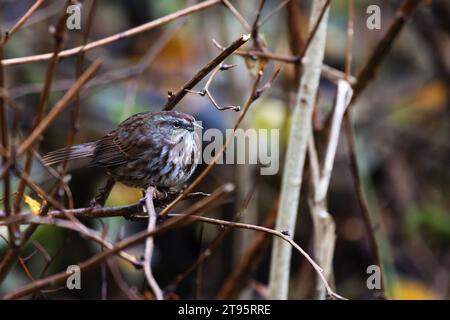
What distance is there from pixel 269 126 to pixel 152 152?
225cm

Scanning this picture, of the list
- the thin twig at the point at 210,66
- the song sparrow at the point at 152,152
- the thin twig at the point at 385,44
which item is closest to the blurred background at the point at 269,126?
the song sparrow at the point at 152,152

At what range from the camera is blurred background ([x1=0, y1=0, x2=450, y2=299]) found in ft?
17.3

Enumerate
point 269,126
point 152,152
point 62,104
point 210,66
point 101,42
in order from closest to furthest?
point 62,104 < point 210,66 < point 101,42 < point 152,152 < point 269,126

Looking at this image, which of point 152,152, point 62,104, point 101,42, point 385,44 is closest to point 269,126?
point 385,44

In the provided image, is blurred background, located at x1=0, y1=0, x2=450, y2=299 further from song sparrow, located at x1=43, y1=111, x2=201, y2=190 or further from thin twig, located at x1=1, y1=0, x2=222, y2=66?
thin twig, located at x1=1, y1=0, x2=222, y2=66

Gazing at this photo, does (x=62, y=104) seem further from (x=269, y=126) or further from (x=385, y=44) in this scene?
(x=269, y=126)

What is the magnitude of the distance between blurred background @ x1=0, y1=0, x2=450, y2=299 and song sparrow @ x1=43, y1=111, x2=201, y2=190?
1331 millimetres

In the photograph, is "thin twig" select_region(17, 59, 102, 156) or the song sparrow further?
the song sparrow

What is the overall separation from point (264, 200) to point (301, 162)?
2916 millimetres

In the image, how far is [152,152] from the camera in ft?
11.1

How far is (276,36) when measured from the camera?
588 cm

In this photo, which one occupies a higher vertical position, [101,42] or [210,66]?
[101,42]

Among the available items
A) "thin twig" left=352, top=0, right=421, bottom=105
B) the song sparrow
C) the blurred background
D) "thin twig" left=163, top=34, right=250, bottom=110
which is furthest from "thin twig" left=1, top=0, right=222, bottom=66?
the blurred background

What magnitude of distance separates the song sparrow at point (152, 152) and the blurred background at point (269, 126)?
1.33 meters
